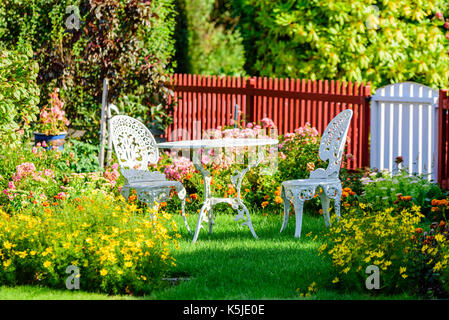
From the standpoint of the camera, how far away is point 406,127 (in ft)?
28.9

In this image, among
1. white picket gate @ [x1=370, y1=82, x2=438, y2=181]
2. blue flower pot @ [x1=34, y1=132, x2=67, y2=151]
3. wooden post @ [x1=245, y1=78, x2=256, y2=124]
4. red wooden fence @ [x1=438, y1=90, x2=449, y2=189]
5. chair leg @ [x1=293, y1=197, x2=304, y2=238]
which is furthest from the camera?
wooden post @ [x1=245, y1=78, x2=256, y2=124]

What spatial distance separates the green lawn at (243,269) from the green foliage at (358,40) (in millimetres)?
4556

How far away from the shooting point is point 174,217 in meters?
7.46

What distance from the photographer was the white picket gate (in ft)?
28.1

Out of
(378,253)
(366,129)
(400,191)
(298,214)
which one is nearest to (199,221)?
(298,214)

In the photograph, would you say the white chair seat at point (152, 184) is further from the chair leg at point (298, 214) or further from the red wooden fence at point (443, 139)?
the red wooden fence at point (443, 139)

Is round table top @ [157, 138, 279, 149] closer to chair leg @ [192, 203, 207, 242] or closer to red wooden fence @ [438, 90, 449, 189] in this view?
chair leg @ [192, 203, 207, 242]

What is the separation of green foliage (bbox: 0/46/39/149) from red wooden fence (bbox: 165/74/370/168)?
10.1ft

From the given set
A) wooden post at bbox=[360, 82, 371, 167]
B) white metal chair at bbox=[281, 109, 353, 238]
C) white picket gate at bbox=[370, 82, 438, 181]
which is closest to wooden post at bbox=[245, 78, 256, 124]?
wooden post at bbox=[360, 82, 371, 167]

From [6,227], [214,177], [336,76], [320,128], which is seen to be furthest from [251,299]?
[336,76]

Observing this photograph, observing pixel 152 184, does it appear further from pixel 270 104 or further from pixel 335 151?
pixel 270 104

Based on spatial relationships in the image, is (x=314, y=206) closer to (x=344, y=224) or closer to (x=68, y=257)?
(x=344, y=224)

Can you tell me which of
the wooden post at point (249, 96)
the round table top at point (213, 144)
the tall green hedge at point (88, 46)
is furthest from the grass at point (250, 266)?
the wooden post at point (249, 96)

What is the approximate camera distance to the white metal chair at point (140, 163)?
6.65 meters
